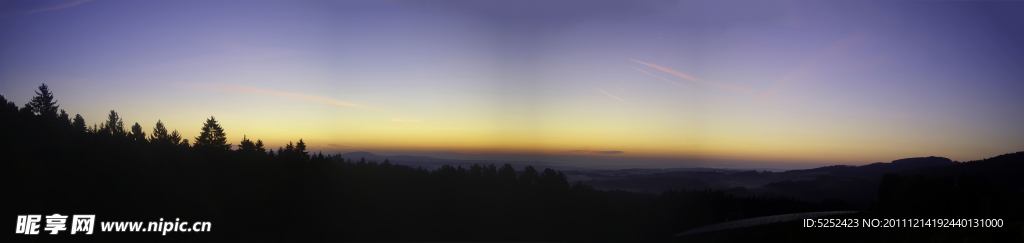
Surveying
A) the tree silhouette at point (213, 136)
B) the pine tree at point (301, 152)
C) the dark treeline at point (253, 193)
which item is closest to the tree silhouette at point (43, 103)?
the dark treeline at point (253, 193)

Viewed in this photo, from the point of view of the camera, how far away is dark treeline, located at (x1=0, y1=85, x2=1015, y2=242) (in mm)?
37500

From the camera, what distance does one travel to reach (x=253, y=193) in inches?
1898

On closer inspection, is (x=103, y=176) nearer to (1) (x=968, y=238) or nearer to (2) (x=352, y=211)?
(2) (x=352, y=211)

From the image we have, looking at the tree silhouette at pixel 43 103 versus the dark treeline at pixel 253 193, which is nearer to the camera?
the dark treeline at pixel 253 193

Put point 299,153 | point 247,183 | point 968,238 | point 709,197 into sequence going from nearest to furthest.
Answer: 1. point 968,238
2. point 247,183
3. point 299,153
4. point 709,197

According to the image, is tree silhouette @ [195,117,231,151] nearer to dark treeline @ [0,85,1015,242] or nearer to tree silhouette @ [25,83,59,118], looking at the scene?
dark treeline @ [0,85,1015,242]

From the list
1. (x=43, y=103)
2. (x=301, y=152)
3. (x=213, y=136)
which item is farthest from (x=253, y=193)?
(x=43, y=103)

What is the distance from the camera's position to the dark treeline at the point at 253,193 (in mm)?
37500

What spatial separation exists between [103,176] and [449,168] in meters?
56.4

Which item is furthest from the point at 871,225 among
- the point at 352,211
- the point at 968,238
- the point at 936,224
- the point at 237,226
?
the point at 352,211

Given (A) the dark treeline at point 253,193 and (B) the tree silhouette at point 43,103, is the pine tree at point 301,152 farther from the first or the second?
(B) the tree silhouette at point 43,103

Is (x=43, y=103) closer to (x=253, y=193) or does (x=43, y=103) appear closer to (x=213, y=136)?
(x=213, y=136)

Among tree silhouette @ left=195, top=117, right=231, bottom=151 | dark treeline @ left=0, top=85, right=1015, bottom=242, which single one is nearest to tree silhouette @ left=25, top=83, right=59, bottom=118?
dark treeline @ left=0, top=85, right=1015, bottom=242

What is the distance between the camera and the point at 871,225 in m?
21.8
